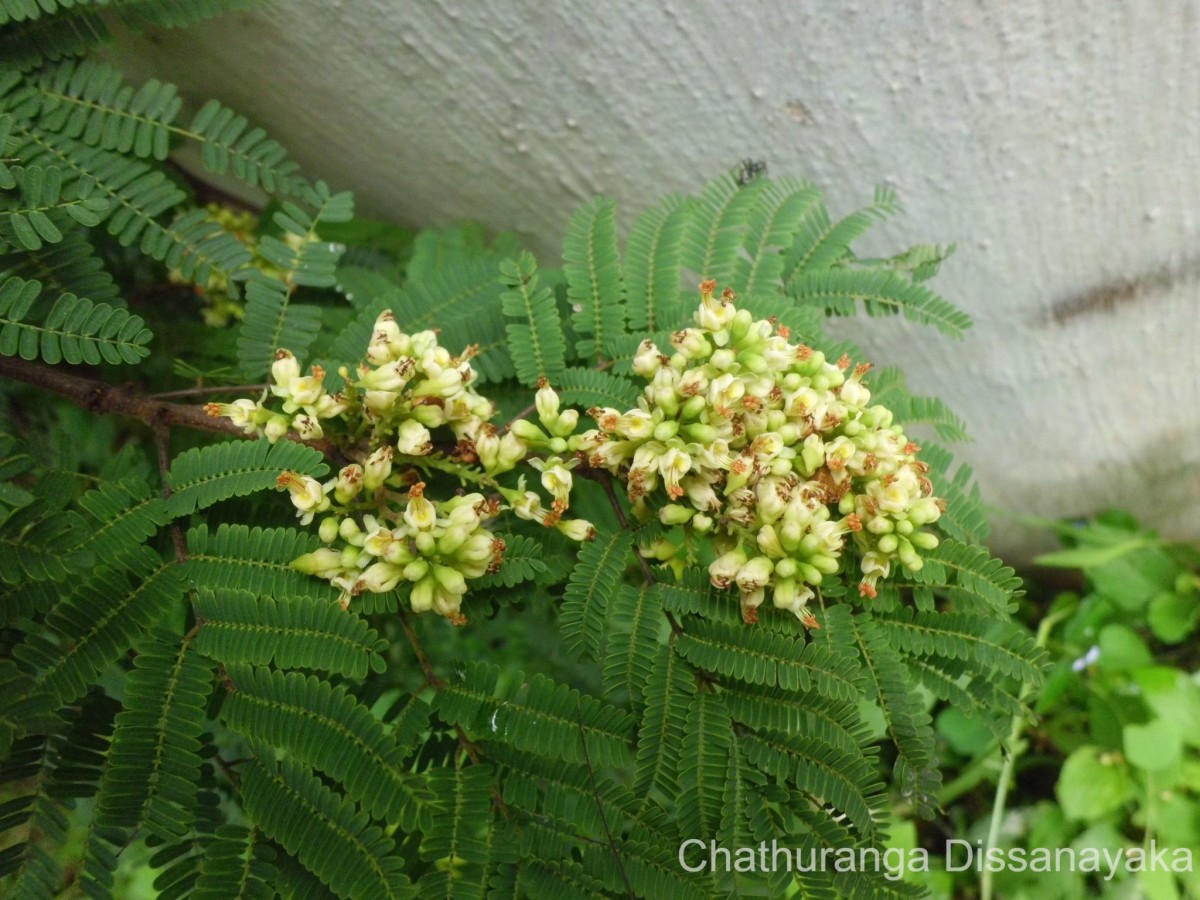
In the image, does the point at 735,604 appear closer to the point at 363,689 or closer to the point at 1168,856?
the point at 363,689

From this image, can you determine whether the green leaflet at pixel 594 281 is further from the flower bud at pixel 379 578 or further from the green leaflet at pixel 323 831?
the green leaflet at pixel 323 831

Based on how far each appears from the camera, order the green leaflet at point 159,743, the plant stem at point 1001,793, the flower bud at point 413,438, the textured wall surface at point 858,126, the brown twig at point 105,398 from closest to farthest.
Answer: the green leaflet at point 159,743
the flower bud at point 413,438
the brown twig at point 105,398
the textured wall surface at point 858,126
the plant stem at point 1001,793

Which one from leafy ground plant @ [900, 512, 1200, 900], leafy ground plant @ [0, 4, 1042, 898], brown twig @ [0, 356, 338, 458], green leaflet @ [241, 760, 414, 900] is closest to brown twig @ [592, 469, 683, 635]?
leafy ground plant @ [0, 4, 1042, 898]

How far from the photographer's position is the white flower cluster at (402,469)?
93 centimetres

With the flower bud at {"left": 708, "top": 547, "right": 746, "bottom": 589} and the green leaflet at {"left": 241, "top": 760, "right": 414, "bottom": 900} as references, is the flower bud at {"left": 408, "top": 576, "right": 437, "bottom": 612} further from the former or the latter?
the flower bud at {"left": 708, "top": 547, "right": 746, "bottom": 589}

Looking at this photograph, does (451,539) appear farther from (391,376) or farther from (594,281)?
(594,281)

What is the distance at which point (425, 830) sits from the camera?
88 cm

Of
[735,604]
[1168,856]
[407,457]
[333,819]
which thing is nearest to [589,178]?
[407,457]

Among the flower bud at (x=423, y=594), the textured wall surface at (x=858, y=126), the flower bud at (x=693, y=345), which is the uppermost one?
the textured wall surface at (x=858, y=126)

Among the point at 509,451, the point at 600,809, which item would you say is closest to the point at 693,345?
the point at 509,451

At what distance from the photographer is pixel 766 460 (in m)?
0.96

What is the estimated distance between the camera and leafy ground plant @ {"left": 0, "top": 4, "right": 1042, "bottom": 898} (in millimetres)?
907

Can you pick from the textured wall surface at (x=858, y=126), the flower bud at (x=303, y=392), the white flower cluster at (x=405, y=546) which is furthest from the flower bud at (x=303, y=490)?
the textured wall surface at (x=858, y=126)

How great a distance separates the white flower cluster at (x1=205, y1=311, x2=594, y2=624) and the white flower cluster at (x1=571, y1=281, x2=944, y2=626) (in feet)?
0.42
